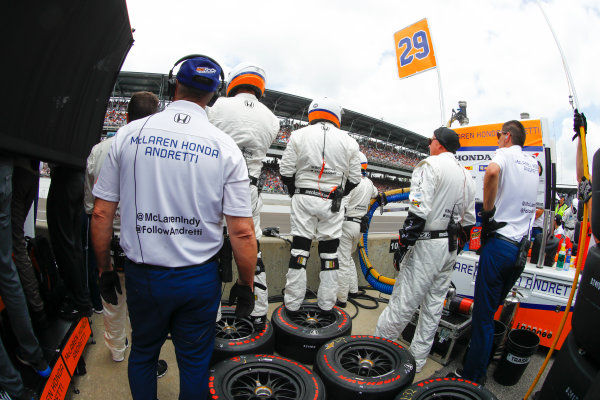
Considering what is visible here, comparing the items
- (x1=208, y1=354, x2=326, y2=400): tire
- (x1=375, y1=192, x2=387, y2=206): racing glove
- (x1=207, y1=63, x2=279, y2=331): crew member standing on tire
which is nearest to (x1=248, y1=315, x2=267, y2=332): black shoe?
(x1=207, y1=63, x2=279, y2=331): crew member standing on tire

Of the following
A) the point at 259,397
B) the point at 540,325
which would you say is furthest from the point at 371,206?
the point at 259,397

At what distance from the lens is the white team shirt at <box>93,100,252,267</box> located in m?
1.58

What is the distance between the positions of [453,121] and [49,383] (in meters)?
5.76

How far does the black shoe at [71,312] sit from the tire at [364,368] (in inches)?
72.2

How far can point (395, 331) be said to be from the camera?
10.0 feet

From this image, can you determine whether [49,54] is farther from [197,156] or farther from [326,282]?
[326,282]

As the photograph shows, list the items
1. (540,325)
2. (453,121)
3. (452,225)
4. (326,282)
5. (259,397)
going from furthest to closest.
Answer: (453,121) → (540,325) → (326,282) → (452,225) → (259,397)

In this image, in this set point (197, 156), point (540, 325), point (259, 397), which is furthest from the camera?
point (540, 325)

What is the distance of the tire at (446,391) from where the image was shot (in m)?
2.03

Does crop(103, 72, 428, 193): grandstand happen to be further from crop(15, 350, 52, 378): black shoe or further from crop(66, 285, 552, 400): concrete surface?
crop(15, 350, 52, 378): black shoe

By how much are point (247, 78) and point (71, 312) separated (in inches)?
93.7

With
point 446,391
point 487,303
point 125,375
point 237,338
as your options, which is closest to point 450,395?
point 446,391

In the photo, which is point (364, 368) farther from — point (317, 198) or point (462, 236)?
point (462, 236)

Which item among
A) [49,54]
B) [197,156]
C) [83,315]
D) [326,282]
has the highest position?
[49,54]
